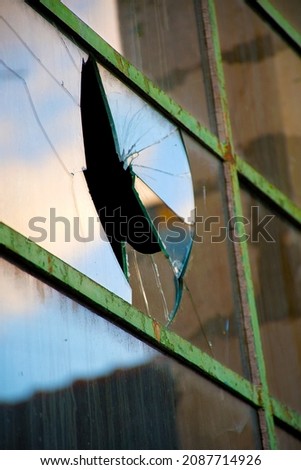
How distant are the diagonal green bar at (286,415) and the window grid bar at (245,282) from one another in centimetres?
5

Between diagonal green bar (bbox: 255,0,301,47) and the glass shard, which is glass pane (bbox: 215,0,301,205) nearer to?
diagonal green bar (bbox: 255,0,301,47)

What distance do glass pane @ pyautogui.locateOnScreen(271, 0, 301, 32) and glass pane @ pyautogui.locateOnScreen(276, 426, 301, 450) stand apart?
6.75 ft

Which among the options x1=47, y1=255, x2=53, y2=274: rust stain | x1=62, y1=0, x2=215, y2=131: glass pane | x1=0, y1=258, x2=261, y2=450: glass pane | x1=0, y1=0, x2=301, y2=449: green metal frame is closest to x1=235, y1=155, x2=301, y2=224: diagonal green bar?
x1=0, y1=0, x2=301, y2=449: green metal frame

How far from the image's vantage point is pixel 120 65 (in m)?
3.68

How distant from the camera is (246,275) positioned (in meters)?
4.04

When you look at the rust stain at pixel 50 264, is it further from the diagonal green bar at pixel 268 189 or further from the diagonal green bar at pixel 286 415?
the diagonal green bar at pixel 268 189

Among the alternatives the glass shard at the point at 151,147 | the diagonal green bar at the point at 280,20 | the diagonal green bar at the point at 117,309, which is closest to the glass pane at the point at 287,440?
the diagonal green bar at the point at 117,309

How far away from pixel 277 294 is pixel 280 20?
1.43m

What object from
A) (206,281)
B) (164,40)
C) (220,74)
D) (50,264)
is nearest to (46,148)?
(50,264)

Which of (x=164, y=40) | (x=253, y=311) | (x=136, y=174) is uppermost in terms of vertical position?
(x=164, y=40)

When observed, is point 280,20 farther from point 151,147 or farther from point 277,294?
point 151,147

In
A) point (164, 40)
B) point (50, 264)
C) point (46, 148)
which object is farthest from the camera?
point (164, 40)

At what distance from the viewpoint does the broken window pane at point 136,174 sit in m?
3.43

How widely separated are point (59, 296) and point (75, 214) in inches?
12.2
